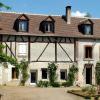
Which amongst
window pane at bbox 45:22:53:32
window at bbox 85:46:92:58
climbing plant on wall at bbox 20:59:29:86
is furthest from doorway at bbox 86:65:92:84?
climbing plant on wall at bbox 20:59:29:86

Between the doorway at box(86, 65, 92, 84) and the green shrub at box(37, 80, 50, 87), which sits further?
the doorway at box(86, 65, 92, 84)

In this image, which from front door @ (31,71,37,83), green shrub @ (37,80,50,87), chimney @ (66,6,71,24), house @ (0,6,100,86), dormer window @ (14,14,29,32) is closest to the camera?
house @ (0,6,100,86)

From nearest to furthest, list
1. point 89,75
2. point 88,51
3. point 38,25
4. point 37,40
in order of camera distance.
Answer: point 37,40 < point 38,25 < point 88,51 < point 89,75

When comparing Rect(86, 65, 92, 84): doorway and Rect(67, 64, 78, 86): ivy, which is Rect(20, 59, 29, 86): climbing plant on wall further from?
Rect(86, 65, 92, 84): doorway

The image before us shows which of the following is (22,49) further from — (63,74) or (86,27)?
(86,27)

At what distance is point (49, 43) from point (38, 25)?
9.05 ft

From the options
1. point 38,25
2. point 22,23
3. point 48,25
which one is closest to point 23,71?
point 22,23

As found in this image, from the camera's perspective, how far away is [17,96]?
31.3 m

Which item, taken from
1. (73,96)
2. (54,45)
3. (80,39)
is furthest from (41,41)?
(73,96)

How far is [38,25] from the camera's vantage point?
44906mm

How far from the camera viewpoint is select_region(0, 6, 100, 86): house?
42688mm

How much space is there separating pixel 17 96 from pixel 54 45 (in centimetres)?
1389

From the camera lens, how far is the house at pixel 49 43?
42.7 meters

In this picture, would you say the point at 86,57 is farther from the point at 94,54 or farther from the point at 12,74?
the point at 12,74
